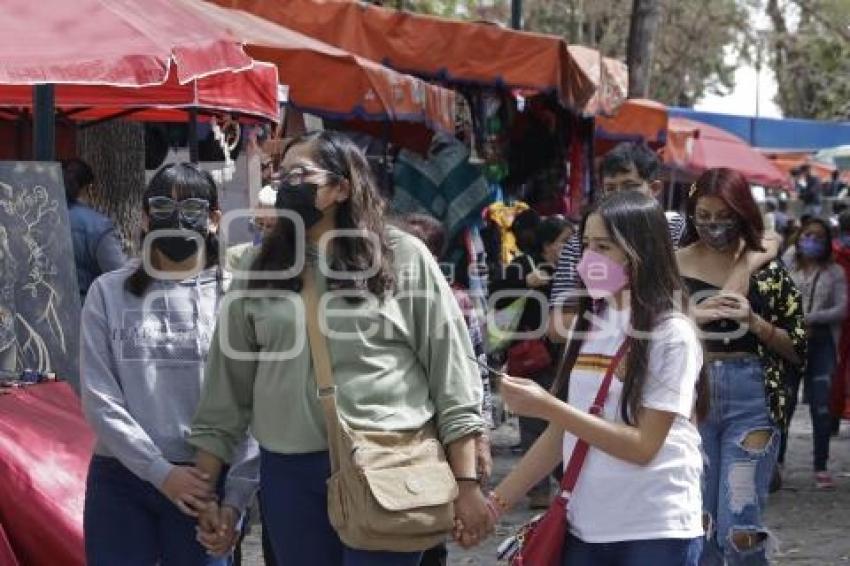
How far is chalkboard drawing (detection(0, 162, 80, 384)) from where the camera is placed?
7.23 metres

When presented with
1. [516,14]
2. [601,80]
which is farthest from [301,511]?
[516,14]

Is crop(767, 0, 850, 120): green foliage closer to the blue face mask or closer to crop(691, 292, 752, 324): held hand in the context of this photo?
the blue face mask

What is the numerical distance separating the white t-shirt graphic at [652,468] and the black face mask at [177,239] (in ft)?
4.24

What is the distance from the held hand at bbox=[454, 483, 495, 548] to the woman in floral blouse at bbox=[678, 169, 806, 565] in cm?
193

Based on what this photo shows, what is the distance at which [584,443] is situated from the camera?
4.61 m

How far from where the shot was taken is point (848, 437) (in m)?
15.0

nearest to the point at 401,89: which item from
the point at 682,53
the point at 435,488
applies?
the point at 435,488

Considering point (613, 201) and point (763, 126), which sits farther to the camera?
point (763, 126)

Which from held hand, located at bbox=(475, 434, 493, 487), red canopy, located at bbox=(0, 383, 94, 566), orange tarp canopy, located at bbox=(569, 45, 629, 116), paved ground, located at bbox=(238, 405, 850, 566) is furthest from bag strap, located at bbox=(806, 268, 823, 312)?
held hand, located at bbox=(475, 434, 493, 487)

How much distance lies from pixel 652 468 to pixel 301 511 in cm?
92

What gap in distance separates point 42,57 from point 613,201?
2.25m

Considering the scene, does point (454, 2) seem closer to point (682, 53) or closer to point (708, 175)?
point (682, 53)

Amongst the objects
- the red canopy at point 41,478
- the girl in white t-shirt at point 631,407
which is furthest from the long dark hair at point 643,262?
the red canopy at point 41,478

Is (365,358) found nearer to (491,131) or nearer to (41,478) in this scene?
(41,478)
